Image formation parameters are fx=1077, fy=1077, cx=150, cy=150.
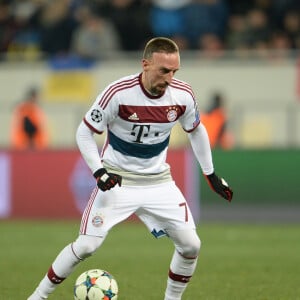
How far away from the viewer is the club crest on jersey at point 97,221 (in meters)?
8.66

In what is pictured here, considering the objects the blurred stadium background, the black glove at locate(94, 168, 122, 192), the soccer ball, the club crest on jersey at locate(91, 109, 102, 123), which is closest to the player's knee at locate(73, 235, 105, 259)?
the soccer ball

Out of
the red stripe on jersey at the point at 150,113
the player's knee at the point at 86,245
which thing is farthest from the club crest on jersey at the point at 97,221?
the red stripe on jersey at the point at 150,113

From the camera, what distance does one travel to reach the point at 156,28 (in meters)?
20.8

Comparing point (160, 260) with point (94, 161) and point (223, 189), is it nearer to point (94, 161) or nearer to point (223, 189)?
Result: point (223, 189)

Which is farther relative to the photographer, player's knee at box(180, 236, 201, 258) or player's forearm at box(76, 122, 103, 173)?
player's knee at box(180, 236, 201, 258)

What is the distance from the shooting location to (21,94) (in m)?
21.0

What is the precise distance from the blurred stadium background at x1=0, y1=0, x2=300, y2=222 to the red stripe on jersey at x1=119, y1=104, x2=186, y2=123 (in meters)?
8.99

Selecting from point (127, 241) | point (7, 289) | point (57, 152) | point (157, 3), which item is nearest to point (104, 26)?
point (157, 3)

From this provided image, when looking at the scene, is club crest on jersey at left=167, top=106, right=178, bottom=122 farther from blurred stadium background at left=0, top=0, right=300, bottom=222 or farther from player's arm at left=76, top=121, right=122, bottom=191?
blurred stadium background at left=0, top=0, right=300, bottom=222

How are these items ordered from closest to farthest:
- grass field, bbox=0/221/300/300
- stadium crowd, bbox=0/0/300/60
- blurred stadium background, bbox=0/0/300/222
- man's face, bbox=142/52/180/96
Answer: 1. man's face, bbox=142/52/180/96
2. grass field, bbox=0/221/300/300
3. blurred stadium background, bbox=0/0/300/222
4. stadium crowd, bbox=0/0/300/60

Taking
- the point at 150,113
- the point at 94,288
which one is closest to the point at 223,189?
the point at 150,113

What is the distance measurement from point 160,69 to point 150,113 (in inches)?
17.1

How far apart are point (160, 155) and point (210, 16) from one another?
11993mm

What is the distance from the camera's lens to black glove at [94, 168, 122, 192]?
330 inches
